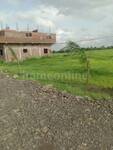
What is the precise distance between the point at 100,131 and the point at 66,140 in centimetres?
160

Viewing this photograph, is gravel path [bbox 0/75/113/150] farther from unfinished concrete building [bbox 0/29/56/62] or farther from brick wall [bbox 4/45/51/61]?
brick wall [bbox 4/45/51/61]

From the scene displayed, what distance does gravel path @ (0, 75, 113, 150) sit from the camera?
12.1 m

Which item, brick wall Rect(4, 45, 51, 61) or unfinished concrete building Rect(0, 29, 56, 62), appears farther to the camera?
brick wall Rect(4, 45, 51, 61)

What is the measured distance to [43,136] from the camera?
12547 mm

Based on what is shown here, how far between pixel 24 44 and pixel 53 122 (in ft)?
110

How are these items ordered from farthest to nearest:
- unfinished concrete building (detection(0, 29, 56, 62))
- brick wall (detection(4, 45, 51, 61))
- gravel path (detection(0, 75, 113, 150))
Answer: brick wall (detection(4, 45, 51, 61)) < unfinished concrete building (detection(0, 29, 56, 62)) < gravel path (detection(0, 75, 113, 150))

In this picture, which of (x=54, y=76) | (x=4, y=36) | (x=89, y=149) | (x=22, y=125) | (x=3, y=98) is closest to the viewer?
(x=89, y=149)

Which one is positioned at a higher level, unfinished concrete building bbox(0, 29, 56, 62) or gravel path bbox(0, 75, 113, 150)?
unfinished concrete building bbox(0, 29, 56, 62)

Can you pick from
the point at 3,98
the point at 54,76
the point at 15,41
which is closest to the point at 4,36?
the point at 15,41

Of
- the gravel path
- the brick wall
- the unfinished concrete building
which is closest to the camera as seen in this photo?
the gravel path

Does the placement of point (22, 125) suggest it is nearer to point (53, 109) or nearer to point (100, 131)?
point (53, 109)

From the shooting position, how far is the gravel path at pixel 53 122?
12106 millimetres

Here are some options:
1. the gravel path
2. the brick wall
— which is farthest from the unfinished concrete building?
the gravel path

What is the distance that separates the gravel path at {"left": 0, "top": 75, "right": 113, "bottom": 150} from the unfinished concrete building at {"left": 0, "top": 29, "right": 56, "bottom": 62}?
26.8 meters
